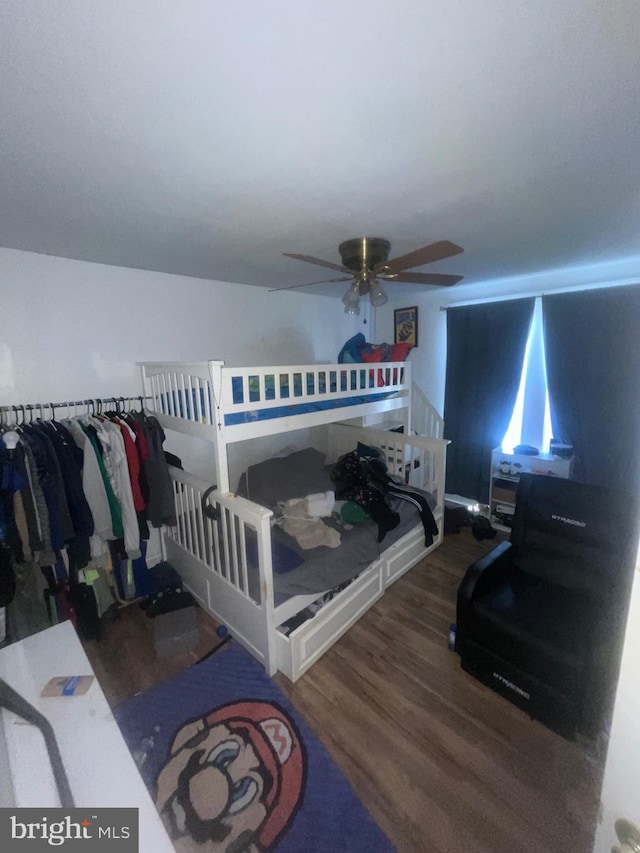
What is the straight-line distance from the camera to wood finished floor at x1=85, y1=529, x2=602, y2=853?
1.20m

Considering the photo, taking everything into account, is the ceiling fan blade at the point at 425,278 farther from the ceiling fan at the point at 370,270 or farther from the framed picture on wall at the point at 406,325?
the framed picture on wall at the point at 406,325

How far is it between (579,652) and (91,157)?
2.75 meters

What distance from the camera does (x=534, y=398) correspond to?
3.14 meters

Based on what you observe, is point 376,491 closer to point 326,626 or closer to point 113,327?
point 326,626

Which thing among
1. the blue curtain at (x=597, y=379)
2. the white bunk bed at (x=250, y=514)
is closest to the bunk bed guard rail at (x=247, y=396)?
the white bunk bed at (x=250, y=514)

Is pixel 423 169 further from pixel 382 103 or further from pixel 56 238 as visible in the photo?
pixel 56 238

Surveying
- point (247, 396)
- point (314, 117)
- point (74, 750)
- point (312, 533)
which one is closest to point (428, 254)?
point (314, 117)

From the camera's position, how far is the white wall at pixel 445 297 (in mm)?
2639

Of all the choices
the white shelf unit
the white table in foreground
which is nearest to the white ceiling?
the white table in foreground

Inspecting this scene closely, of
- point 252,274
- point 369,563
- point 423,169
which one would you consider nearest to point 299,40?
point 423,169

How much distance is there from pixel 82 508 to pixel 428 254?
89.0 inches

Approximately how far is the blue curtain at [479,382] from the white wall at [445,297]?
0.16 metres

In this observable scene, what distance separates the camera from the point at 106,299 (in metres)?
2.25

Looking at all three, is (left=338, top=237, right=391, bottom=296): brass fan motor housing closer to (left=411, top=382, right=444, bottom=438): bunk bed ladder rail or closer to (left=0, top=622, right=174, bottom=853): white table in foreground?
(left=411, top=382, right=444, bottom=438): bunk bed ladder rail
